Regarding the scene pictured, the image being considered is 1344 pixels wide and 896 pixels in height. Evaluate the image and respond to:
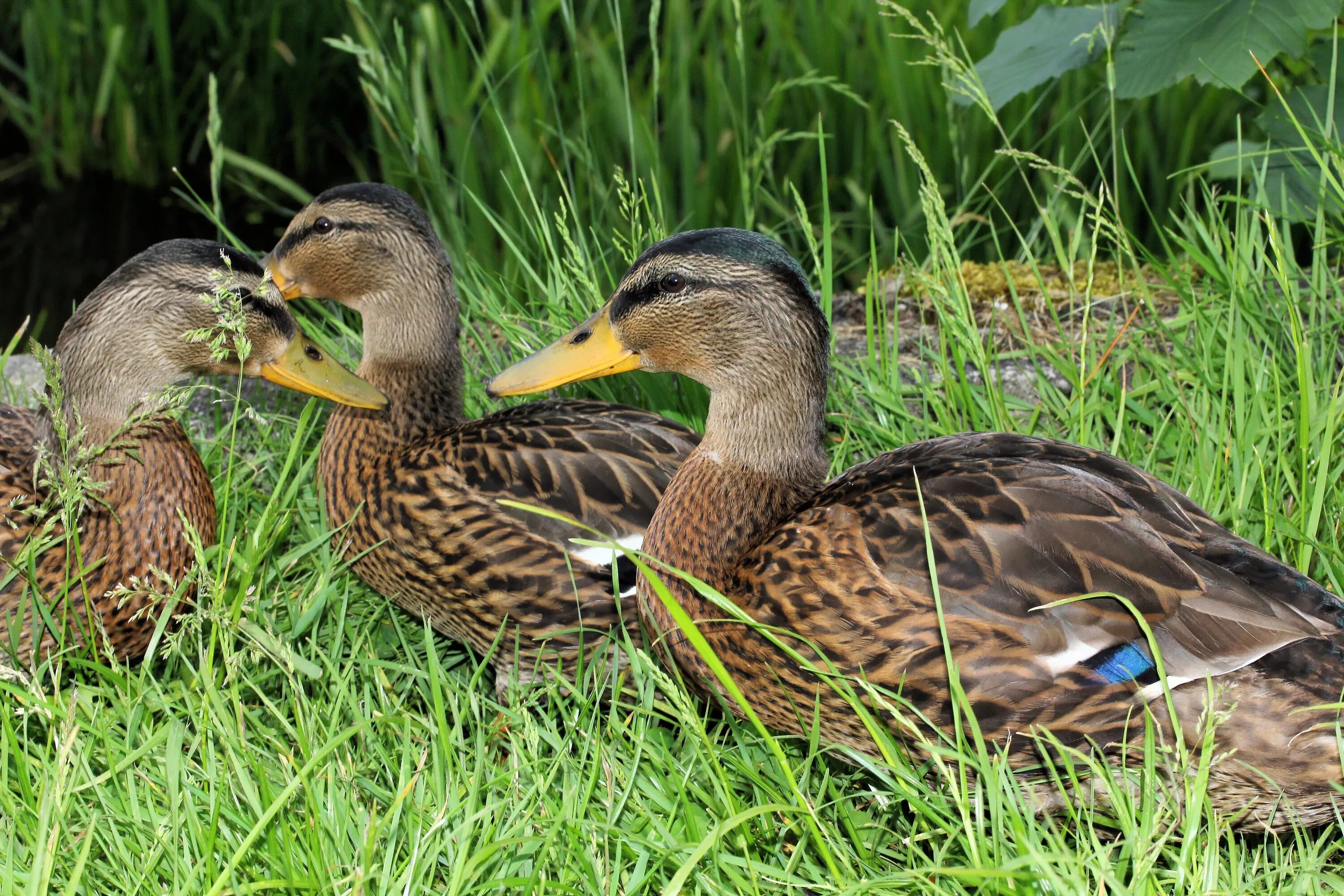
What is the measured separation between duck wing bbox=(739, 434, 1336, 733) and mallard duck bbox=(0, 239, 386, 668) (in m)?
1.27

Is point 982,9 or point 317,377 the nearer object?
point 317,377

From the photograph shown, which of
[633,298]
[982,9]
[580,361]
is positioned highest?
[982,9]

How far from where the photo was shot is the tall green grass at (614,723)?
2.04 m

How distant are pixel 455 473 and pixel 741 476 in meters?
0.71

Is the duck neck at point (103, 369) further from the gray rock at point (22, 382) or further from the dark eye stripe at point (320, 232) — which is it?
the gray rock at point (22, 382)

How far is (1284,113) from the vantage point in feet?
11.5

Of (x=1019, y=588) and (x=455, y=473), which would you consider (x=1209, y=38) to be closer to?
(x=1019, y=588)

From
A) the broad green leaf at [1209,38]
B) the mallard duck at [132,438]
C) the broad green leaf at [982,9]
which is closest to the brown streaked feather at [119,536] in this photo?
the mallard duck at [132,438]

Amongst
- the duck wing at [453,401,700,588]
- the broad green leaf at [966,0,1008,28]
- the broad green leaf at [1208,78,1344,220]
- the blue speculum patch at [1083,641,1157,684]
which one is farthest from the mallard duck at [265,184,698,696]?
the broad green leaf at [1208,78,1344,220]

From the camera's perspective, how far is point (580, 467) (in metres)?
2.95

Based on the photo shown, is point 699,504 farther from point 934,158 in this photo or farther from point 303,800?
point 934,158

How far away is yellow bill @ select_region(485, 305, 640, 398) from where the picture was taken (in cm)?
281

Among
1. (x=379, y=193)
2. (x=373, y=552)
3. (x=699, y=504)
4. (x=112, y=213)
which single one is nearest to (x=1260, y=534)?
(x=699, y=504)

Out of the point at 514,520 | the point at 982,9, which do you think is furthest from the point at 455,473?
the point at 982,9
